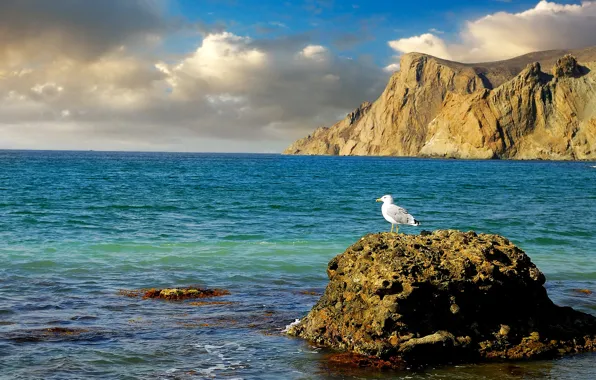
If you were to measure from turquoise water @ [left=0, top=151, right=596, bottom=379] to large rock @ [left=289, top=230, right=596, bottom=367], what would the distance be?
0.47m

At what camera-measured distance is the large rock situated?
9.19 metres

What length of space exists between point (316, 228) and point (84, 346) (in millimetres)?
18279

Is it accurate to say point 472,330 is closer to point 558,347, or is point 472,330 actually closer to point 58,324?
point 558,347

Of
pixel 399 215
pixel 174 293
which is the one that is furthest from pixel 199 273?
pixel 399 215

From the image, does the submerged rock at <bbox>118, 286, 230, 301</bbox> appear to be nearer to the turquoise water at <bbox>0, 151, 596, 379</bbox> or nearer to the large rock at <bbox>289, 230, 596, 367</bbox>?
the turquoise water at <bbox>0, 151, 596, 379</bbox>

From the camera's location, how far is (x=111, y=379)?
8078 millimetres

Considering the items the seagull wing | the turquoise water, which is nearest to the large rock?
the turquoise water

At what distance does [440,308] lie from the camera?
947cm

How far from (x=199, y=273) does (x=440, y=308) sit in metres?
8.53

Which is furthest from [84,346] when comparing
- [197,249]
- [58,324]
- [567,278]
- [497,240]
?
[567,278]

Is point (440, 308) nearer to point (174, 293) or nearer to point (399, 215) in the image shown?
point (399, 215)

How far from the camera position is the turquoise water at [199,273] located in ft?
28.7

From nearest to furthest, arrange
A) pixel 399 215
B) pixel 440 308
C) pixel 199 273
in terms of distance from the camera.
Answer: pixel 440 308
pixel 399 215
pixel 199 273

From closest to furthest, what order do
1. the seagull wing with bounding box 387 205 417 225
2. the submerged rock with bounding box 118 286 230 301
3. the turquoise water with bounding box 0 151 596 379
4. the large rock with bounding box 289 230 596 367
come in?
the turquoise water with bounding box 0 151 596 379, the large rock with bounding box 289 230 596 367, the submerged rock with bounding box 118 286 230 301, the seagull wing with bounding box 387 205 417 225
